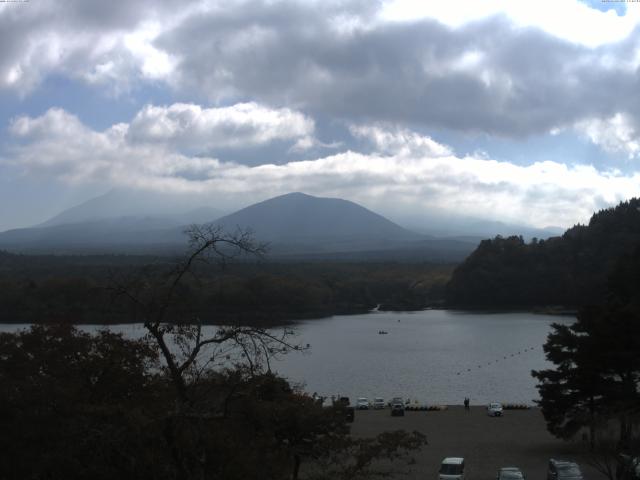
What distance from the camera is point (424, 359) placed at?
29.1 m

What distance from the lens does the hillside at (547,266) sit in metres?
50.9

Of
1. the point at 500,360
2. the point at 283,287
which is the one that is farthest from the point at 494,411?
the point at 283,287

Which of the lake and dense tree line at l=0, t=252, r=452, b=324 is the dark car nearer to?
the lake

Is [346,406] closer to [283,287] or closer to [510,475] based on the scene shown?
[510,475]

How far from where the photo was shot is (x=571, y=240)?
55.0 meters

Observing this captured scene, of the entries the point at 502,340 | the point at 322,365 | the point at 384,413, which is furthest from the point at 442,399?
the point at 502,340

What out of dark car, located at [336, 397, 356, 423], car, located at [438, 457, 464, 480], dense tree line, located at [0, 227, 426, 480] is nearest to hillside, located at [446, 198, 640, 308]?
dark car, located at [336, 397, 356, 423]

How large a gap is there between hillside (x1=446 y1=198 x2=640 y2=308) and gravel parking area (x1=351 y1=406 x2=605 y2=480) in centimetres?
3505

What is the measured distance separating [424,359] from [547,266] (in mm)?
28171

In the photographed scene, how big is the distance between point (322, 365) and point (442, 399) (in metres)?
6.93

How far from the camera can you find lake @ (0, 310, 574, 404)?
22.2m

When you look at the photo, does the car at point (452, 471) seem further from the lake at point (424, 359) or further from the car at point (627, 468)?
the lake at point (424, 359)

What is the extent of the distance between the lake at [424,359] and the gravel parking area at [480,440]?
2.30m

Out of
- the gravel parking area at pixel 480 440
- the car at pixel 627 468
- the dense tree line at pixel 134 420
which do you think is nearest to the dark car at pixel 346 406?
the gravel parking area at pixel 480 440
